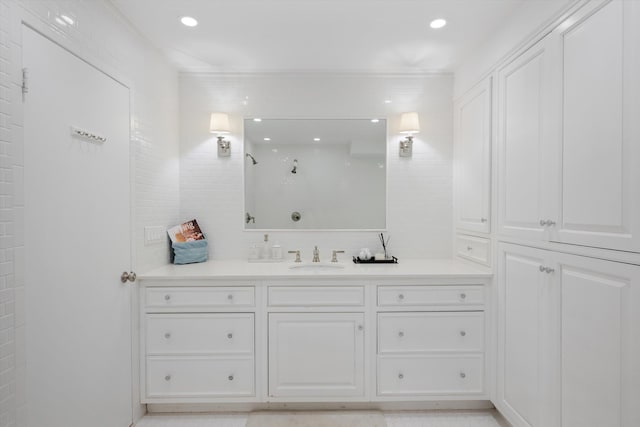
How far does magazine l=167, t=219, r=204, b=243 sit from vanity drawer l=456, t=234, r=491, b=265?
2.12 meters

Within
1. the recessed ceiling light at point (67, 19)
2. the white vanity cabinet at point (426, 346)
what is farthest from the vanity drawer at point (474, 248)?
the recessed ceiling light at point (67, 19)

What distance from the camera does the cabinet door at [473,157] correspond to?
7.21 ft

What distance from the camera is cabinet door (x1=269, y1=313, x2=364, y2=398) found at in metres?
2.15

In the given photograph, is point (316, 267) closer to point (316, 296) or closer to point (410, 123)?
point (316, 296)

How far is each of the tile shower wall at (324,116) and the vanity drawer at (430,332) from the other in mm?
741

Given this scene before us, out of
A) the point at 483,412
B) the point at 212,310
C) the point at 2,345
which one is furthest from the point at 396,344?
the point at 2,345

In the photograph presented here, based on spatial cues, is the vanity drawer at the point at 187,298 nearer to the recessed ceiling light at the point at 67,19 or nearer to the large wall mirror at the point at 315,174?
the large wall mirror at the point at 315,174

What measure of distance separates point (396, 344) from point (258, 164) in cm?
177

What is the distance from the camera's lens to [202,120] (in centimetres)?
278

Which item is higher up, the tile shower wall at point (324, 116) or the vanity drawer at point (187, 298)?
the tile shower wall at point (324, 116)

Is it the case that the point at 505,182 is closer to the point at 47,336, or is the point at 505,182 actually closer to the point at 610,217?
the point at 610,217

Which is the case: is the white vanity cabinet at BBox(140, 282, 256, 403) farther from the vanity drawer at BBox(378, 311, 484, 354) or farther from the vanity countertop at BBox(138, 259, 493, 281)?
the vanity drawer at BBox(378, 311, 484, 354)

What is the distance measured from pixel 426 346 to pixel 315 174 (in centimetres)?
156

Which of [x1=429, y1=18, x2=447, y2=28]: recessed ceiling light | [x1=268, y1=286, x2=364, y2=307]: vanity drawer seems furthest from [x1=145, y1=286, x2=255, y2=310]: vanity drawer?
[x1=429, y1=18, x2=447, y2=28]: recessed ceiling light
